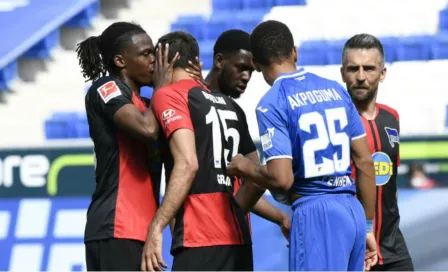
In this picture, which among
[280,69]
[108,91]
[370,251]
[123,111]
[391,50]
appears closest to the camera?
[280,69]

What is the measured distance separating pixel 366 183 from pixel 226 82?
1521 millimetres

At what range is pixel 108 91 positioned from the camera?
5.03m

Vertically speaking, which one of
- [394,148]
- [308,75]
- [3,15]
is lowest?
[394,148]

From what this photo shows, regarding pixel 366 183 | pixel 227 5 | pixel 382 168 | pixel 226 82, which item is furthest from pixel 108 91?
pixel 227 5

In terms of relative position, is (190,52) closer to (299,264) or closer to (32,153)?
(299,264)

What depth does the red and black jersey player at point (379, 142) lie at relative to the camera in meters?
5.89

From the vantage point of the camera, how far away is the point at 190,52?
16.3 feet

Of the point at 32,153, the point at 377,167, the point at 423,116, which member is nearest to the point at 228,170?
the point at 377,167

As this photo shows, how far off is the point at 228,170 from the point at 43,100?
9.08 meters

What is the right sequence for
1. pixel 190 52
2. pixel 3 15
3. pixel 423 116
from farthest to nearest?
1. pixel 3 15
2. pixel 423 116
3. pixel 190 52

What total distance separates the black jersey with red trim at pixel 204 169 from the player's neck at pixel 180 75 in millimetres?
77

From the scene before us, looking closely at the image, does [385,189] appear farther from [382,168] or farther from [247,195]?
Answer: [247,195]

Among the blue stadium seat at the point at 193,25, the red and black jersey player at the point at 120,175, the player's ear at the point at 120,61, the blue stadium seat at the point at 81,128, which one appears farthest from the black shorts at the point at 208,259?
the blue stadium seat at the point at 193,25

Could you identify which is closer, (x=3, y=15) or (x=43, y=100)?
(x=43, y=100)
